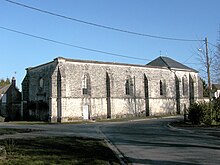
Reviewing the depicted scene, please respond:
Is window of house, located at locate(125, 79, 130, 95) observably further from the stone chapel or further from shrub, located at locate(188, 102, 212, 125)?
shrub, located at locate(188, 102, 212, 125)

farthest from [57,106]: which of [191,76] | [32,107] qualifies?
[191,76]

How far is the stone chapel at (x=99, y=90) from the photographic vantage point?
45969 millimetres

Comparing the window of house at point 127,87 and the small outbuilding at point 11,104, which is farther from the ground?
the window of house at point 127,87

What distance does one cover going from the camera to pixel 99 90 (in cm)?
4981

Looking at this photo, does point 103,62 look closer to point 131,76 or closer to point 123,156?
point 131,76

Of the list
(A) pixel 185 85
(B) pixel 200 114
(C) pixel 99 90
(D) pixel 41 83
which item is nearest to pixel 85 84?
(C) pixel 99 90

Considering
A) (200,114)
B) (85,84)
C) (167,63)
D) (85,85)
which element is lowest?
(200,114)

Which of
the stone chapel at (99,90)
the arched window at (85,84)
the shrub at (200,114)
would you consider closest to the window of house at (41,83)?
the stone chapel at (99,90)

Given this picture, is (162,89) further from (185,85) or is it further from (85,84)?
(85,84)

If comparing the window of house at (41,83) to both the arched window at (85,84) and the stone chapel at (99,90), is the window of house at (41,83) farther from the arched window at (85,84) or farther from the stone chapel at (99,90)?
the arched window at (85,84)

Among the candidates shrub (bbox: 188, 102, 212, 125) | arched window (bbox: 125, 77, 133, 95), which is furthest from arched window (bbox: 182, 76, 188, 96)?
shrub (bbox: 188, 102, 212, 125)

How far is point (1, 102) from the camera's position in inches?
2475

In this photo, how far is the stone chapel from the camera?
4597cm

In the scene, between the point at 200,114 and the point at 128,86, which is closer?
the point at 200,114
